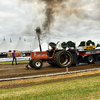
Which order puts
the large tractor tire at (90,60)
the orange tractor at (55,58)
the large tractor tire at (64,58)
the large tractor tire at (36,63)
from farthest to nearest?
the large tractor tire at (90,60) < the large tractor tire at (64,58) < the orange tractor at (55,58) < the large tractor tire at (36,63)

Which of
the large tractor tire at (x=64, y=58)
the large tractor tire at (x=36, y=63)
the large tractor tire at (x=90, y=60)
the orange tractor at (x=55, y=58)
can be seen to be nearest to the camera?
the large tractor tire at (x=36, y=63)

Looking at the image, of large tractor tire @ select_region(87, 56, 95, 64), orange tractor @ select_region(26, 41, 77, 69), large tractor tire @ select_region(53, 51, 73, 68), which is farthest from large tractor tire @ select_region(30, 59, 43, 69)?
large tractor tire @ select_region(87, 56, 95, 64)

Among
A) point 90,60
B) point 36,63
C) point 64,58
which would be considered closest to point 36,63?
point 36,63

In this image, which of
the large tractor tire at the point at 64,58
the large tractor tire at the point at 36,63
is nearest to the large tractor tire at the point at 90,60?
the large tractor tire at the point at 64,58

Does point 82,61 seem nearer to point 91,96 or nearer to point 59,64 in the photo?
point 59,64

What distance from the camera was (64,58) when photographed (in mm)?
9109

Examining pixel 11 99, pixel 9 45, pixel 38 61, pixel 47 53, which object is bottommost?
pixel 11 99

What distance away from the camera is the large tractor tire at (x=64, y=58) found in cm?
843

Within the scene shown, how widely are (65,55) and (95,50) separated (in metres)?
3.22

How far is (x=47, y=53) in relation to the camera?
8797 millimetres

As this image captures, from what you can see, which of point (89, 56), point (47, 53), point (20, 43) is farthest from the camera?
point (20, 43)

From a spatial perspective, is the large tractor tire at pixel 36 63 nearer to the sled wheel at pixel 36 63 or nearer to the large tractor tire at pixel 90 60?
the sled wheel at pixel 36 63

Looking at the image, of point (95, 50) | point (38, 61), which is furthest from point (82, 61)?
point (38, 61)

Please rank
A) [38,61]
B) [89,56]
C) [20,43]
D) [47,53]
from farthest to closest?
[20,43], [89,56], [47,53], [38,61]
